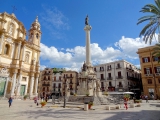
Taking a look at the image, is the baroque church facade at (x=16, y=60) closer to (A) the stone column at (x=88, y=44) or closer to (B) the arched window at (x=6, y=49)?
(B) the arched window at (x=6, y=49)

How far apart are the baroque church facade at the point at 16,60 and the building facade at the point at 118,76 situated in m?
22.4

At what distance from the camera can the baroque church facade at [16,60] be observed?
90.2ft

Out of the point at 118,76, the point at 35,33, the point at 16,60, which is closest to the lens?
the point at 16,60

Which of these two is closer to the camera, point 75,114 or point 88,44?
point 75,114

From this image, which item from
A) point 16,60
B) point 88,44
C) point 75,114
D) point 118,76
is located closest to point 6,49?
point 16,60

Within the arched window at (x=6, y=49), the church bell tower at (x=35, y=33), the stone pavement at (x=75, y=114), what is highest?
the church bell tower at (x=35, y=33)

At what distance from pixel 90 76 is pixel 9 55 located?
19.9m

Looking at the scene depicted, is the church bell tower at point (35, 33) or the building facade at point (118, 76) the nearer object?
the church bell tower at point (35, 33)

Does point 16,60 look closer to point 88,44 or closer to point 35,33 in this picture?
point 35,33

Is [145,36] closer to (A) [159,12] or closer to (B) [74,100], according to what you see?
(A) [159,12]

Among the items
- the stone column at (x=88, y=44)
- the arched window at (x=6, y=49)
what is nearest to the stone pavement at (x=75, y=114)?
the stone column at (x=88, y=44)

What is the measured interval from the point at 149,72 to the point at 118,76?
9.17 meters

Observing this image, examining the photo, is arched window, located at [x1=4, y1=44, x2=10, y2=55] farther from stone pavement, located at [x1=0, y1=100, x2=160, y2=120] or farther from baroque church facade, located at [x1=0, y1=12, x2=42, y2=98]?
stone pavement, located at [x1=0, y1=100, x2=160, y2=120]

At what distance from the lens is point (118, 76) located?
135 ft
